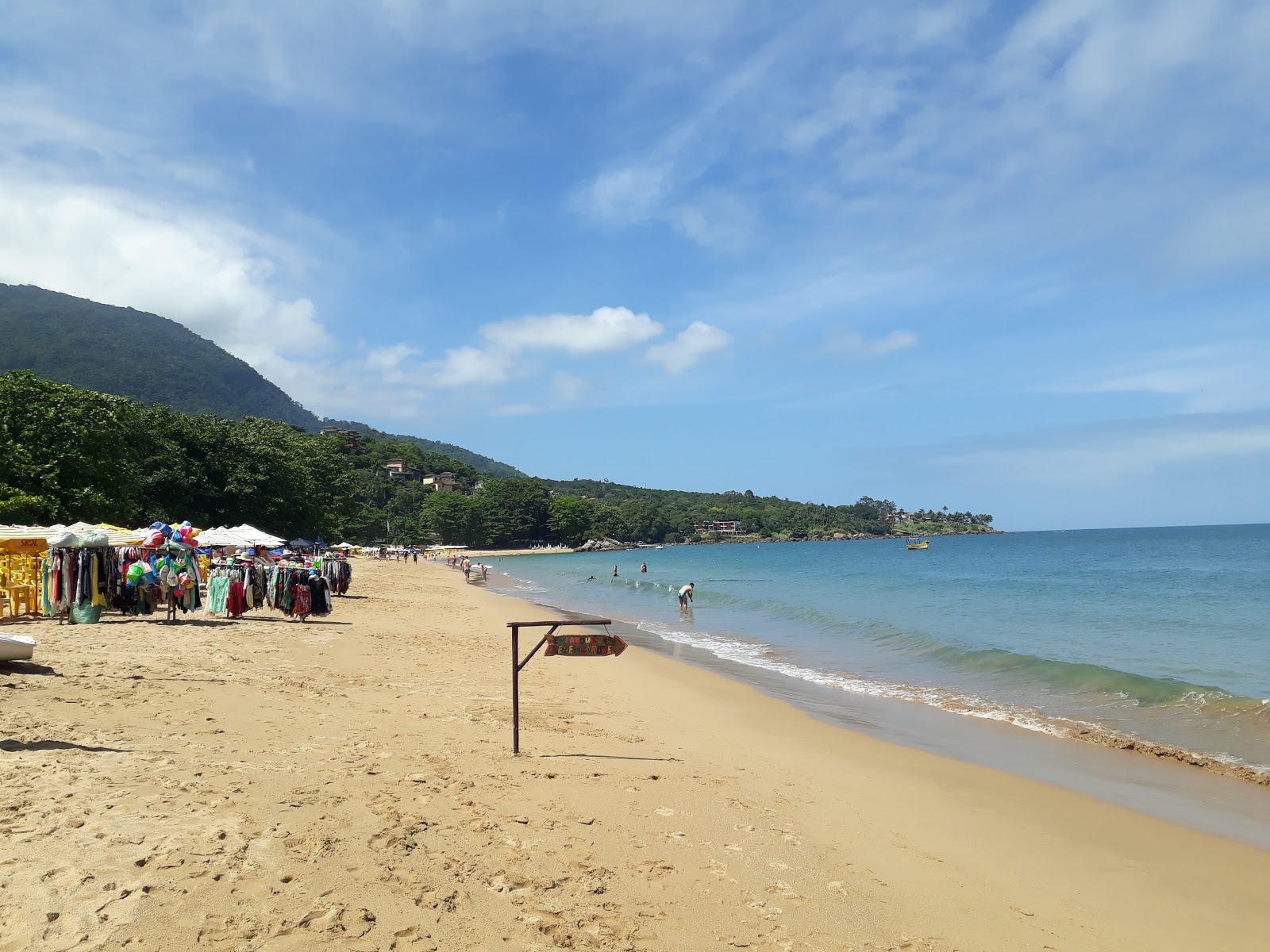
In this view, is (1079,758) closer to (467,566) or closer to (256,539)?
(256,539)

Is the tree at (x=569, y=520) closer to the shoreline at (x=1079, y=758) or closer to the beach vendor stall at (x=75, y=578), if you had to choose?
the beach vendor stall at (x=75, y=578)

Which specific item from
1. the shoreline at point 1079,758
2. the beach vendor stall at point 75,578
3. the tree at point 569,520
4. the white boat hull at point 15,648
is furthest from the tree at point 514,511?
the white boat hull at point 15,648

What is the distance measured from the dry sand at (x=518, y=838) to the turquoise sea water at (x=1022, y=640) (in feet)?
14.6

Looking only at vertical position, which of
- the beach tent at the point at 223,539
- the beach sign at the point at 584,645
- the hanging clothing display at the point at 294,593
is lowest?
the hanging clothing display at the point at 294,593

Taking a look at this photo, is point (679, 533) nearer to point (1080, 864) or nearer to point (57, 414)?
point (57, 414)

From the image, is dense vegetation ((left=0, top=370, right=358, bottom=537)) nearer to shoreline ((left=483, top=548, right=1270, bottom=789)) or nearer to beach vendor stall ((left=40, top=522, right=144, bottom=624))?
beach vendor stall ((left=40, top=522, right=144, bottom=624))

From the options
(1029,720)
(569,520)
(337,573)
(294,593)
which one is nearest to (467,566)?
(337,573)

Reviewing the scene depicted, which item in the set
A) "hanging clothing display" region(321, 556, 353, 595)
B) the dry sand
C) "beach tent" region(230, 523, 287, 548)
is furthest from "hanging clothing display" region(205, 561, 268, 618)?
"hanging clothing display" region(321, 556, 353, 595)

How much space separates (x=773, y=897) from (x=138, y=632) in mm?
11909

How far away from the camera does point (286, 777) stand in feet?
17.7

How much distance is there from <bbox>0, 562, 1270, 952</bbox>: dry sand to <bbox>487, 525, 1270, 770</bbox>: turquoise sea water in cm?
446

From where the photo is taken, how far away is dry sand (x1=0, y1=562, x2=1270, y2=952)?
3598mm

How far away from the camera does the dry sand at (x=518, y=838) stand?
11.8ft

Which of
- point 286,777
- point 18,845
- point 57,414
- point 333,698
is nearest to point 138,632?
point 333,698
